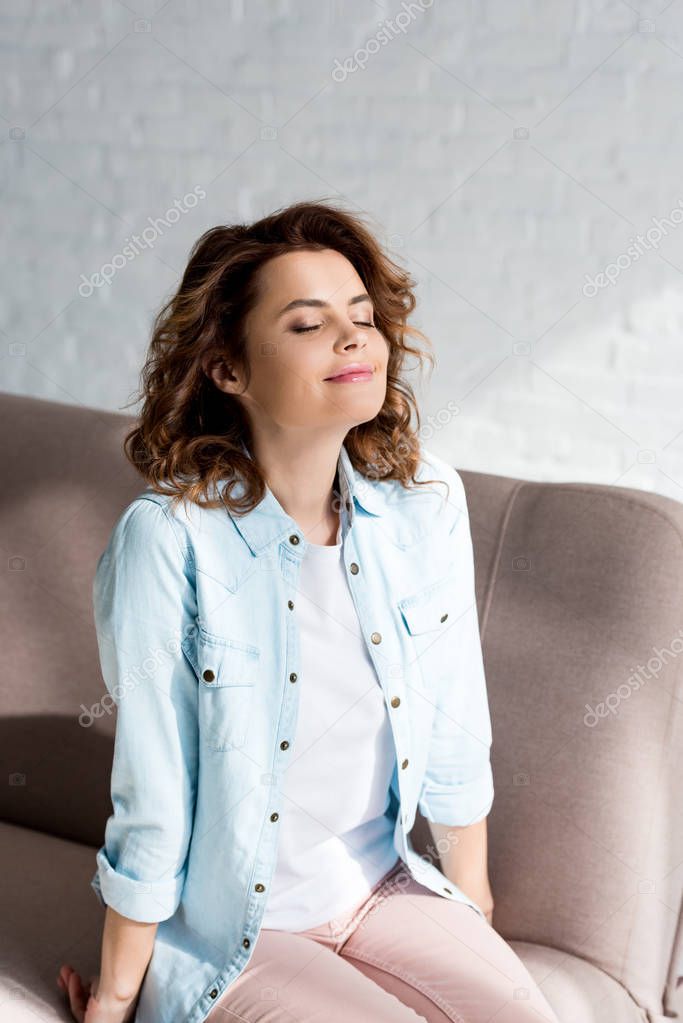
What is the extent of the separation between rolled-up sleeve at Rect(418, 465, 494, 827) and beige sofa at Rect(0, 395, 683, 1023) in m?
0.09

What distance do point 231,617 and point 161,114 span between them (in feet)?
4.03

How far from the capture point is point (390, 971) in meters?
1.24

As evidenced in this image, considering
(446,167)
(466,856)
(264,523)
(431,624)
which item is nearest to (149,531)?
(264,523)

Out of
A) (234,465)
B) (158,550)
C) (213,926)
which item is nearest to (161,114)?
(234,465)

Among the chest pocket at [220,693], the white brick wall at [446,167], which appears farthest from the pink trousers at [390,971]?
the white brick wall at [446,167]

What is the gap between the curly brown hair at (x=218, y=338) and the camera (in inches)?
49.4

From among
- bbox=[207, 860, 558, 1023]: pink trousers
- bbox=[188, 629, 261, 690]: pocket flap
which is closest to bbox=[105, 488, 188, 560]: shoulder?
bbox=[188, 629, 261, 690]: pocket flap

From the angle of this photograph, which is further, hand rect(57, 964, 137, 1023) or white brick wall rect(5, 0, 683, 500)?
white brick wall rect(5, 0, 683, 500)

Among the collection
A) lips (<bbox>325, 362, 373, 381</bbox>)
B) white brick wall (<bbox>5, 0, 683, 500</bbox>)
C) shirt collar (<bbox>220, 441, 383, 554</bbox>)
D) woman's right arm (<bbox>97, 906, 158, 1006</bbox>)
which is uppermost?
white brick wall (<bbox>5, 0, 683, 500</bbox>)

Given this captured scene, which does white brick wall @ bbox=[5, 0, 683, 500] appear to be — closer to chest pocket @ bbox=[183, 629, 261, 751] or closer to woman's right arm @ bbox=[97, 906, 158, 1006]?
chest pocket @ bbox=[183, 629, 261, 751]

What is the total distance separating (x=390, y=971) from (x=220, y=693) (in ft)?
1.26

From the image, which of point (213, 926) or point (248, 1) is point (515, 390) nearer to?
point (248, 1)

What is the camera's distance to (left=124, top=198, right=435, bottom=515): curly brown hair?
125 cm

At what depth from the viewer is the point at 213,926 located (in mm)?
1219
